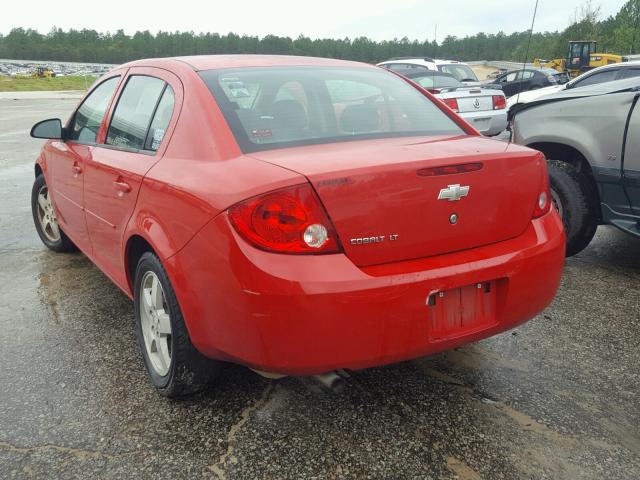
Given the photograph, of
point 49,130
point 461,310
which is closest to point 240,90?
point 461,310

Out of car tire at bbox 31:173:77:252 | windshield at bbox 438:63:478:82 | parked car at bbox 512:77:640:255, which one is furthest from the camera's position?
windshield at bbox 438:63:478:82

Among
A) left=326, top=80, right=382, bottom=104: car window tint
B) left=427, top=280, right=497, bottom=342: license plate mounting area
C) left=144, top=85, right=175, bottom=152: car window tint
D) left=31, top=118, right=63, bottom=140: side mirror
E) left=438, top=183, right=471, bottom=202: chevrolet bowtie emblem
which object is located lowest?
left=427, top=280, right=497, bottom=342: license plate mounting area

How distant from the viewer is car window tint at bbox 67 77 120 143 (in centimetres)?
352

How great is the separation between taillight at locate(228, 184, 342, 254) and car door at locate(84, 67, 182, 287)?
83cm

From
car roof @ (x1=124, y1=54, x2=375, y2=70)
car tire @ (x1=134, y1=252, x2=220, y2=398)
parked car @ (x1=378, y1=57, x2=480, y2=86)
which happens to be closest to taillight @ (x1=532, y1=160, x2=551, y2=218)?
car roof @ (x1=124, y1=54, x2=375, y2=70)

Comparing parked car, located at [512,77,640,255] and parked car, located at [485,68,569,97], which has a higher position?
parked car, located at [485,68,569,97]

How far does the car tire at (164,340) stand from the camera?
2.40 m

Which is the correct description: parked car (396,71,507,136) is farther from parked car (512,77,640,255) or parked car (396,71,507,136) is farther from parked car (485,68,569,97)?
parked car (485,68,569,97)

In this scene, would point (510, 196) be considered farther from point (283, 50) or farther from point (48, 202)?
point (283, 50)

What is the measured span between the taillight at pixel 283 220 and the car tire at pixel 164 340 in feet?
1.97

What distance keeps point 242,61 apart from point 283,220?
4.40ft

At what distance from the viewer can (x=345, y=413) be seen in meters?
2.51

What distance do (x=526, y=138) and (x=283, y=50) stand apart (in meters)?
94.2

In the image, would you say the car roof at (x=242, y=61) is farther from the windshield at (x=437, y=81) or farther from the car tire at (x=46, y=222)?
the windshield at (x=437, y=81)
